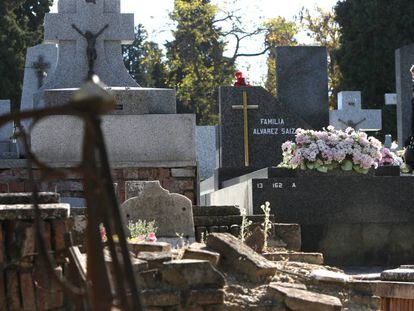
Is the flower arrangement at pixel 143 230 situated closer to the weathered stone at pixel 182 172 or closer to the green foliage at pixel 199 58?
the weathered stone at pixel 182 172

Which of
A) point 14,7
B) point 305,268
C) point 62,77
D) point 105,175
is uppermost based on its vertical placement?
point 14,7

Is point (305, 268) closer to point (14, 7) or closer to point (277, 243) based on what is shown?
point (277, 243)

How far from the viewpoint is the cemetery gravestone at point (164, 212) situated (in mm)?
7227

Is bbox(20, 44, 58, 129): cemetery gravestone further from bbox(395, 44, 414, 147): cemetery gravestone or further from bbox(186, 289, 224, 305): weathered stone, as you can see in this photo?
bbox(186, 289, 224, 305): weathered stone

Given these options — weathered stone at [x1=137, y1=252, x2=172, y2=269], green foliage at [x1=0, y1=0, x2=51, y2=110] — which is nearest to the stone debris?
weathered stone at [x1=137, y1=252, x2=172, y2=269]

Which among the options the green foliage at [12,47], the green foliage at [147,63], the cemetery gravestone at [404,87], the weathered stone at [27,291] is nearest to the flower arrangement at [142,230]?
the weathered stone at [27,291]

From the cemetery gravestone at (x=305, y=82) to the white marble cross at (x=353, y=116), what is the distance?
6.49 metres

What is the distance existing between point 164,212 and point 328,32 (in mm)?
34477

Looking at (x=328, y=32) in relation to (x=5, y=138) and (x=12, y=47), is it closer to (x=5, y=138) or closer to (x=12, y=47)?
(x=12, y=47)

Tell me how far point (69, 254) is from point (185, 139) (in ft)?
24.0

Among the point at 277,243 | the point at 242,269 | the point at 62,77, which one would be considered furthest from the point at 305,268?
the point at 62,77

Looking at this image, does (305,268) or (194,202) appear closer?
(305,268)

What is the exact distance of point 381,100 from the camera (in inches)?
1470

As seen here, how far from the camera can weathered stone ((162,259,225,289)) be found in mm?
4875
